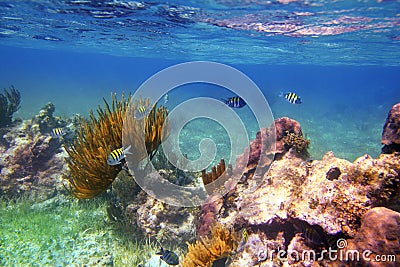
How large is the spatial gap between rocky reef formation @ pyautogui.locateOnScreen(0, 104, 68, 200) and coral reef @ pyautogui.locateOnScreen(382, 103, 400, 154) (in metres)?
9.66

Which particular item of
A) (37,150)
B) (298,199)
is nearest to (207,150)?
(37,150)

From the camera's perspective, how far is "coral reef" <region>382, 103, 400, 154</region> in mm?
4984

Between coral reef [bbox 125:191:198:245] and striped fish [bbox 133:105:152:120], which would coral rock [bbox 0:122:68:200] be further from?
striped fish [bbox 133:105:152:120]

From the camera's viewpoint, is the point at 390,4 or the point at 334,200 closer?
the point at 334,200

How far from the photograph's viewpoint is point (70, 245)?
671 centimetres

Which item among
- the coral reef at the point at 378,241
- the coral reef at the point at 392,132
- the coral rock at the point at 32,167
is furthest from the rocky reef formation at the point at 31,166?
the coral reef at the point at 392,132

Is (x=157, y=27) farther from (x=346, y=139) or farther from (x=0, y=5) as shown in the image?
(x=346, y=139)

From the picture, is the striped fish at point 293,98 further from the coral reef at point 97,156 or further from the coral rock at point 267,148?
the coral reef at point 97,156

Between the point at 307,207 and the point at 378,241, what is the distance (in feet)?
4.05

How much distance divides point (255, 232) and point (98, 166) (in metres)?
3.75

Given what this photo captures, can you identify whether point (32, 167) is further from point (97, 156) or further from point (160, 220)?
point (160, 220)

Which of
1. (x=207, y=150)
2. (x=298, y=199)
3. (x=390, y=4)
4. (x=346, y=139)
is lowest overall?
(x=346, y=139)

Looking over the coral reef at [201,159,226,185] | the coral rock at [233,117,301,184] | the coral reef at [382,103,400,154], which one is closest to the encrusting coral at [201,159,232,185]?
the coral reef at [201,159,226,185]

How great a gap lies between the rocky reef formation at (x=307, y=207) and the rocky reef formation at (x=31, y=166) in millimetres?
6559
